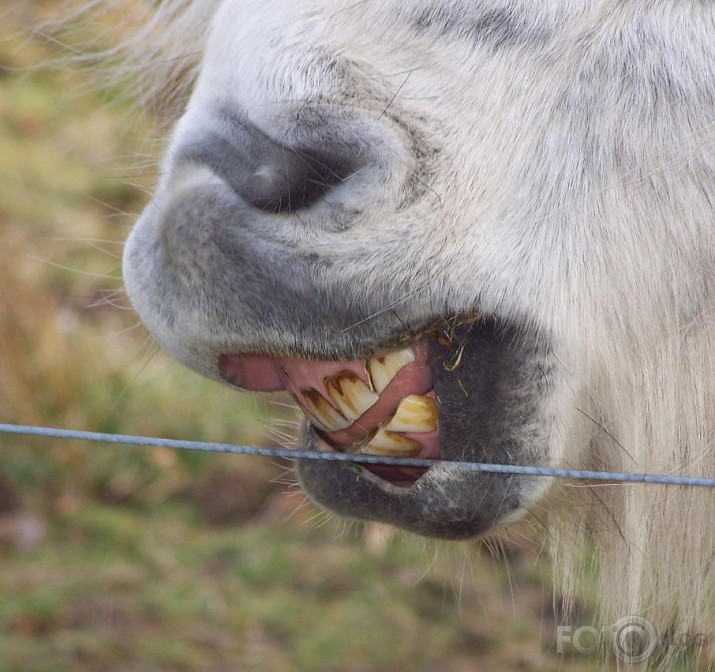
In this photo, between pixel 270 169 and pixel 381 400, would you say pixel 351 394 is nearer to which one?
pixel 381 400

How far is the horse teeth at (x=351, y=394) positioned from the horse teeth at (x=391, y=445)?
3cm

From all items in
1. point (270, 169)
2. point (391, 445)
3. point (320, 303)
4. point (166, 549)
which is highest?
point (270, 169)

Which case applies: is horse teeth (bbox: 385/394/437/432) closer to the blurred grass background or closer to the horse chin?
the horse chin

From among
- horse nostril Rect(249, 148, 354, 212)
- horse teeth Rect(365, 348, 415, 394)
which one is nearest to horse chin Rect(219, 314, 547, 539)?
horse teeth Rect(365, 348, 415, 394)

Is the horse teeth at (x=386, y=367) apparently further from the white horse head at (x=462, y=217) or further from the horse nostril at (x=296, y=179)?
the horse nostril at (x=296, y=179)

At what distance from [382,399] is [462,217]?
0.19 metres

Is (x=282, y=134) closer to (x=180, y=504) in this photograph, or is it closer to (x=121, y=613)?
(x=121, y=613)

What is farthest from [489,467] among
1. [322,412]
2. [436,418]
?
[322,412]

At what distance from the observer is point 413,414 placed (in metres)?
0.92

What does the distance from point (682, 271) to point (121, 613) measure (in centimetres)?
149

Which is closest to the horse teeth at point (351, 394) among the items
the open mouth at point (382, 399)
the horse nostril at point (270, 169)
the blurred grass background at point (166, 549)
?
the open mouth at point (382, 399)

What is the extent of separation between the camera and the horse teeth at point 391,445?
3.03 feet

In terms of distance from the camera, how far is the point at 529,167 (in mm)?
849

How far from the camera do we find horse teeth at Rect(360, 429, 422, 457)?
36.3 inches
